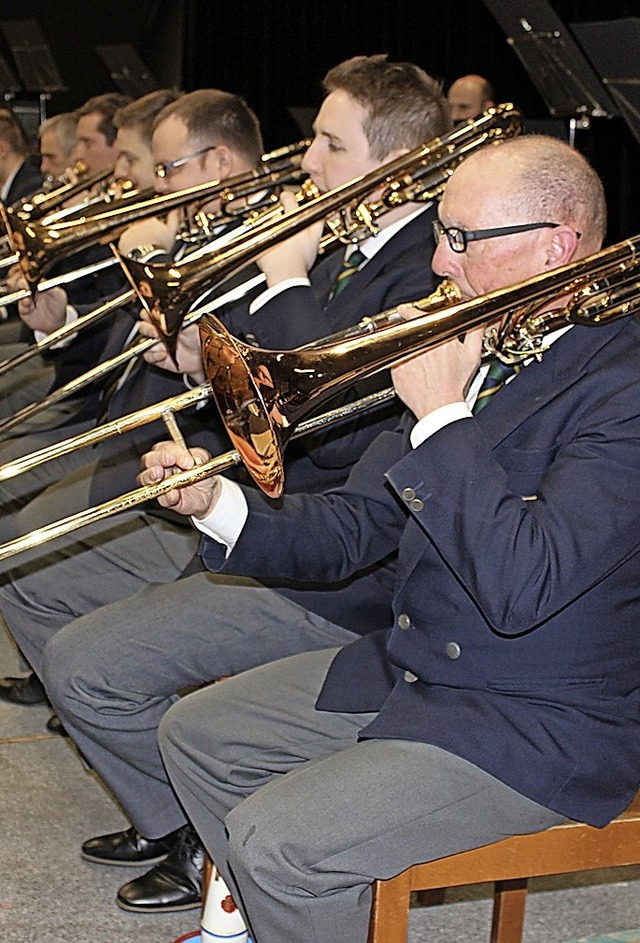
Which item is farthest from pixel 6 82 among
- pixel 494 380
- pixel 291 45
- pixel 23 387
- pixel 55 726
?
pixel 494 380

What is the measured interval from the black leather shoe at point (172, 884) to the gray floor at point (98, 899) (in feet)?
0.07

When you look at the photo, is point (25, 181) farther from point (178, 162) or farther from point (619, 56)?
point (619, 56)

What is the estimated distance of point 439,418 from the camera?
5.33 feet

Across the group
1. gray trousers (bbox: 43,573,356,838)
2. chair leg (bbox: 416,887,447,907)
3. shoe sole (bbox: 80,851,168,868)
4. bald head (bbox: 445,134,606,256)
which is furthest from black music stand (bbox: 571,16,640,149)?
shoe sole (bbox: 80,851,168,868)

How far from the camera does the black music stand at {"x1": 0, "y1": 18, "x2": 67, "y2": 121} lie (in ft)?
27.7

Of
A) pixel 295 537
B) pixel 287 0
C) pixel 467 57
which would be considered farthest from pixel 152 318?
pixel 287 0

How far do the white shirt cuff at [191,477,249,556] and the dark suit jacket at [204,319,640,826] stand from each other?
26 cm

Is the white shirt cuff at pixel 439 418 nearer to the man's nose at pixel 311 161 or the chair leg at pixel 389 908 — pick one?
the chair leg at pixel 389 908

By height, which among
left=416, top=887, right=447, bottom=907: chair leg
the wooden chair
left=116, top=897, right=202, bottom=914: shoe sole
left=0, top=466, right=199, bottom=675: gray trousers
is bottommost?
left=416, top=887, right=447, bottom=907: chair leg

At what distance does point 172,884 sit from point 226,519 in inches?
29.4

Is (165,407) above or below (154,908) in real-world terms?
above

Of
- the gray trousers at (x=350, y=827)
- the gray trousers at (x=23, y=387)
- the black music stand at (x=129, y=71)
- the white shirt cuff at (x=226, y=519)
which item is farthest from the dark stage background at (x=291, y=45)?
the gray trousers at (x=350, y=827)

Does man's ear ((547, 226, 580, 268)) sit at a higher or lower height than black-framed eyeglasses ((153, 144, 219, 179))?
lower

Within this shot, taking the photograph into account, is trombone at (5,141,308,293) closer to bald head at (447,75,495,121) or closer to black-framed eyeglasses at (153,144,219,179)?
black-framed eyeglasses at (153,144,219,179)
